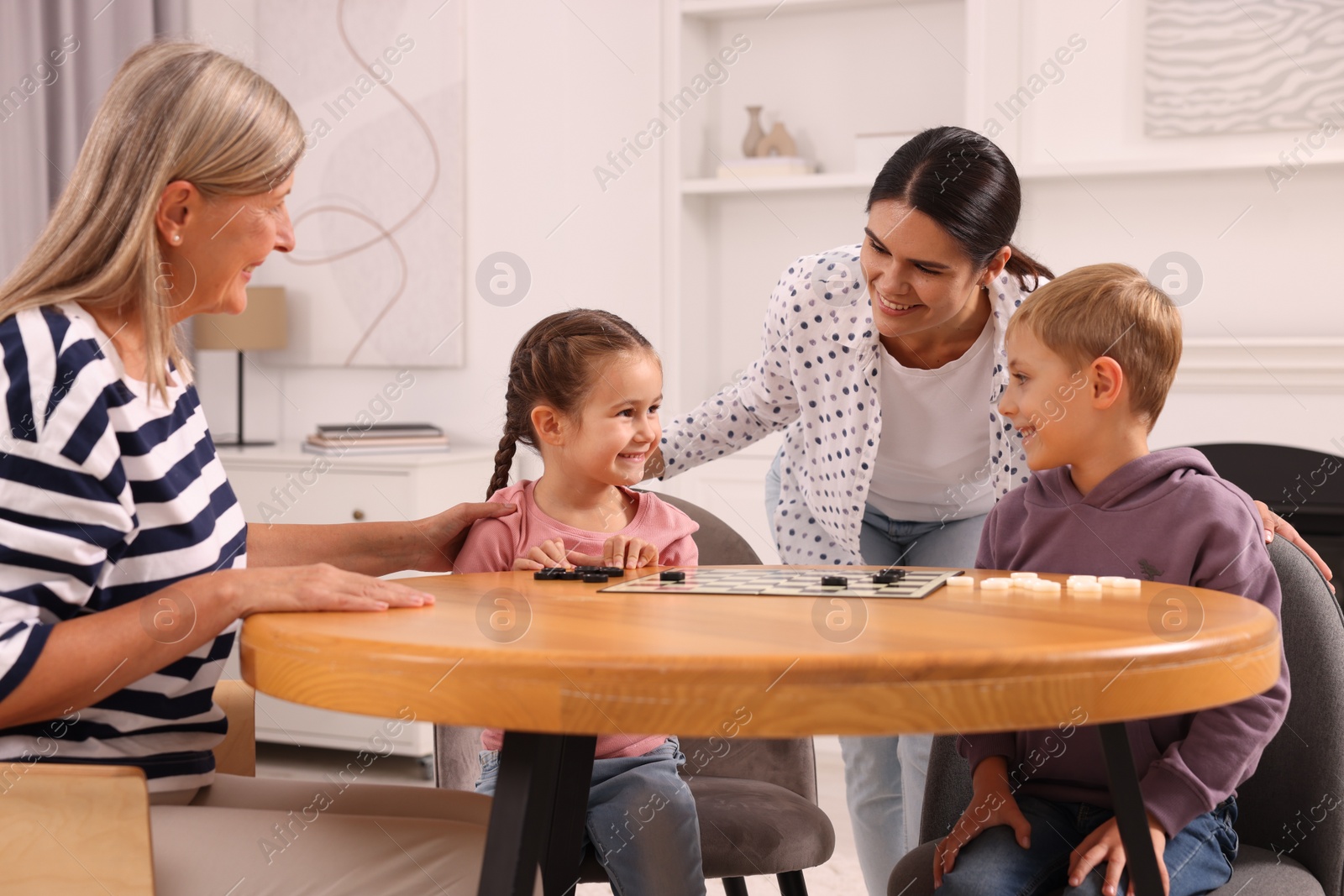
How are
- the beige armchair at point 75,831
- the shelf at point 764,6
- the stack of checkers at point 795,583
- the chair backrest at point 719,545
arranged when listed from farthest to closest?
1. the shelf at point 764,6
2. the chair backrest at point 719,545
3. the stack of checkers at point 795,583
4. the beige armchair at point 75,831

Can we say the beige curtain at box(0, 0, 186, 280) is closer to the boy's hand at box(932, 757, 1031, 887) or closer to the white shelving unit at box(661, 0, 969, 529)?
the white shelving unit at box(661, 0, 969, 529)

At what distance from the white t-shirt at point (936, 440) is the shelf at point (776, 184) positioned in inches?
63.1

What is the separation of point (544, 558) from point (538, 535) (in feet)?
0.38

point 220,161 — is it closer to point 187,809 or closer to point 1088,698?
point 187,809

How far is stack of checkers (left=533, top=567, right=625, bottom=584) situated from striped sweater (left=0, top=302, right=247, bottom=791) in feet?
1.10

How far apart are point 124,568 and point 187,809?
Answer: 0.76 feet

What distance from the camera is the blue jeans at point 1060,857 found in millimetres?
1176

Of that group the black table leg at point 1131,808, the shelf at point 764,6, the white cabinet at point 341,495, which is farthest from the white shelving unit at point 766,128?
the black table leg at point 1131,808

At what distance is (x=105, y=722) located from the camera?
1123 millimetres

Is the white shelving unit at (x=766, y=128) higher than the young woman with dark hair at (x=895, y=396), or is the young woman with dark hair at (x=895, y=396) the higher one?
the white shelving unit at (x=766, y=128)

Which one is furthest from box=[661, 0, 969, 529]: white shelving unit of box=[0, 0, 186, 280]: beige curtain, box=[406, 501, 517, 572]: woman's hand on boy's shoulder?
box=[406, 501, 517, 572]: woman's hand on boy's shoulder

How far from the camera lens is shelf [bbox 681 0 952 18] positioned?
11.7ft

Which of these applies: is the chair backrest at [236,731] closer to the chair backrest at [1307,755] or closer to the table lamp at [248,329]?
the chair backrest at [1307,755]

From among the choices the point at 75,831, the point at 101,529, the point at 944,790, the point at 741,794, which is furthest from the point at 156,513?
the point at 944,790
